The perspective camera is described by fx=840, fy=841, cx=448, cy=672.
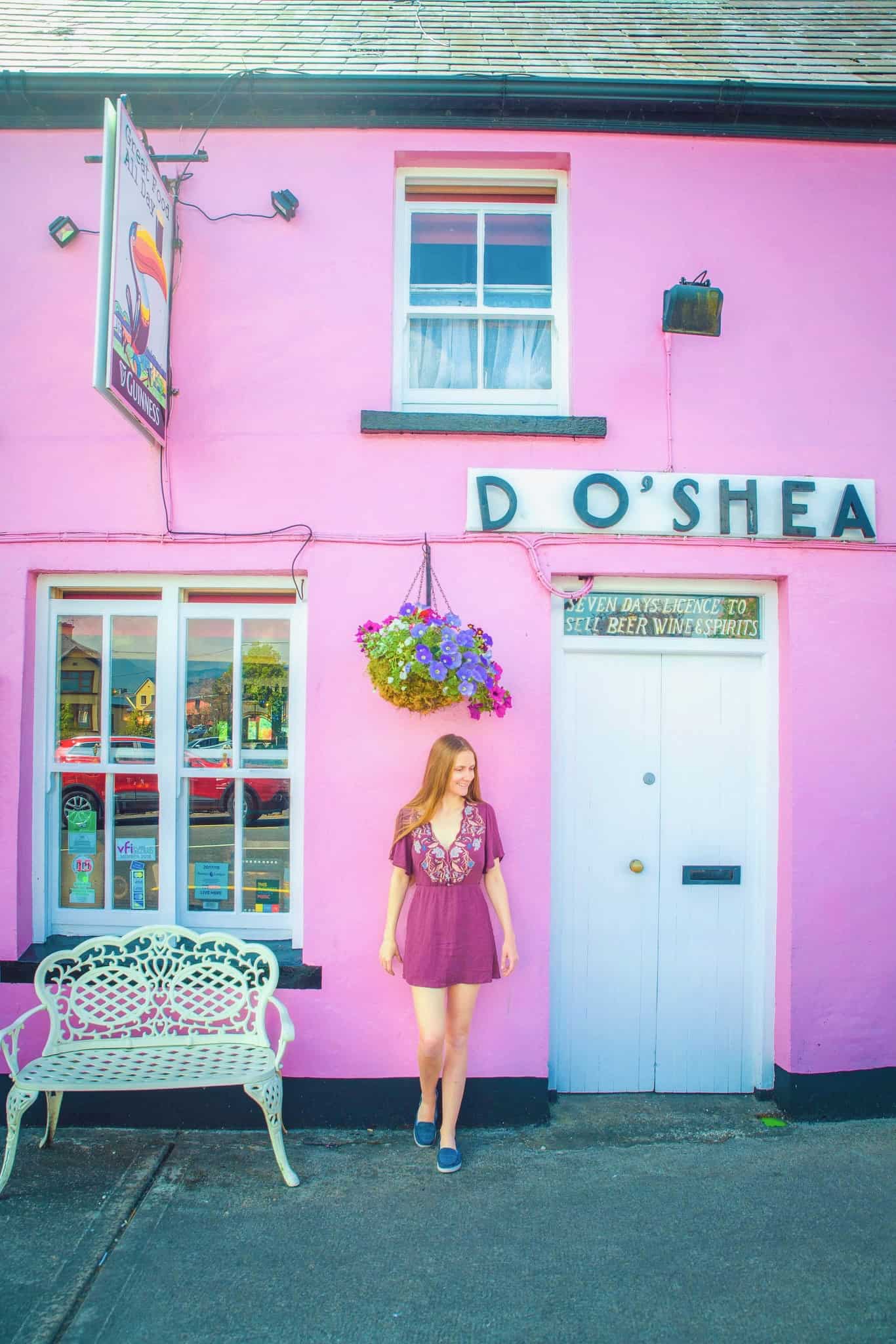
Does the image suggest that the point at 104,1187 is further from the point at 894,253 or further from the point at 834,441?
the point at 894,253

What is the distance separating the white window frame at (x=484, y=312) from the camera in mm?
4840

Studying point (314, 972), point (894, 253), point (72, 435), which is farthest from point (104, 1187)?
point (894, 253)

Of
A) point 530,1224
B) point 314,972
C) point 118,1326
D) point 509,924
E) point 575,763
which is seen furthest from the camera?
point 575,763

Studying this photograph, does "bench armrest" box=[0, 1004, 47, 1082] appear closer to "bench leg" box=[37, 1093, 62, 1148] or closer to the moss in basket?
"bench leg" box=[37, 1093, 62, 1148]

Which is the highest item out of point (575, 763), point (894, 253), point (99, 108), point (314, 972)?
point (99, 108)

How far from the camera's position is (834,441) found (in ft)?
15.5

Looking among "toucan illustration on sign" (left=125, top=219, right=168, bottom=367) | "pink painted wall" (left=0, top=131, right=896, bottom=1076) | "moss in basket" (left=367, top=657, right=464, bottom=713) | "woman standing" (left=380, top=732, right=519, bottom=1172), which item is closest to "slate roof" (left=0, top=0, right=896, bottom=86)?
"pink painted wall" (left=0, top=131, right=896, bottom=1076)

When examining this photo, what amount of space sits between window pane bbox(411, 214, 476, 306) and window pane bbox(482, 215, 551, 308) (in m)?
0.10

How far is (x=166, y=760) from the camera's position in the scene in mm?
4676

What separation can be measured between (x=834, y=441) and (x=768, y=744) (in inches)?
68.9

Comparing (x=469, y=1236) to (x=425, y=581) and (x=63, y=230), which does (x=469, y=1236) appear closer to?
(x=425, y=581)

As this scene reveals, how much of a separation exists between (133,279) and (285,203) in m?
1.15

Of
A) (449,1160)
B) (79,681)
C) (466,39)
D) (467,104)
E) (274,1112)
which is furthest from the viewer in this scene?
(466,39)

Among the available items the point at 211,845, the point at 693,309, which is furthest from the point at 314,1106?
the point at 693,309
